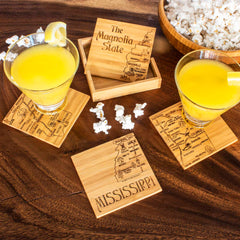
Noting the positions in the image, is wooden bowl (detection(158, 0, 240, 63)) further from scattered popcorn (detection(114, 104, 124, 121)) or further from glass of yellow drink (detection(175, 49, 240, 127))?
scattered popcorn (detection(114, 104, 124, 121))

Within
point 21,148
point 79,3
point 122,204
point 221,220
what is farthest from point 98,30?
point 221,220

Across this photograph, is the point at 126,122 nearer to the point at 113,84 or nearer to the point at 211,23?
the point at 113,84

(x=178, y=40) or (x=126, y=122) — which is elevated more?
(x=178, y=40)

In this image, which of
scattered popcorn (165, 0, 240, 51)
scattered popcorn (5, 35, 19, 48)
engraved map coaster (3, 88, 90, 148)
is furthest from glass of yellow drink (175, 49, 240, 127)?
scattered popcorn (5, 35, 19, 48)

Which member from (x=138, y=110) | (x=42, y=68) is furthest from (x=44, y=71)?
(x=138, y=110)

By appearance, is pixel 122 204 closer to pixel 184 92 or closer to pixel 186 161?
pixel 186 161

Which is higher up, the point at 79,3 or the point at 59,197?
the point at 79,3

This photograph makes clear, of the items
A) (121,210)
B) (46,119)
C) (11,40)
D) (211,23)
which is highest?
(211,23)
